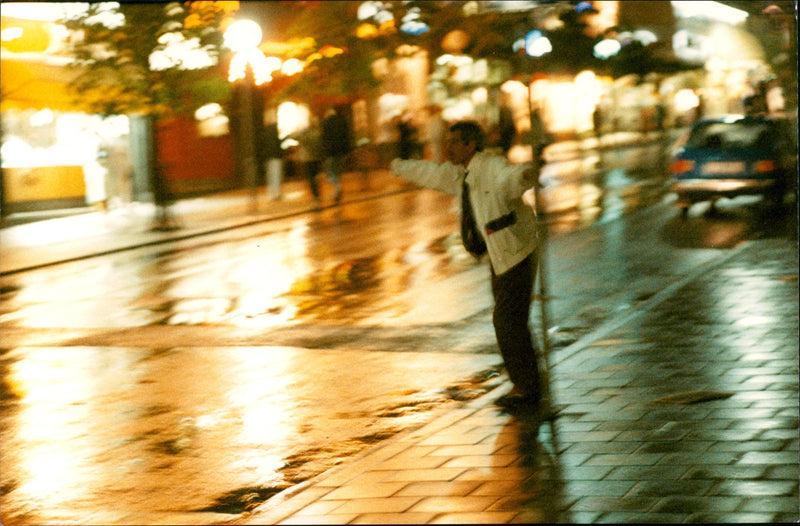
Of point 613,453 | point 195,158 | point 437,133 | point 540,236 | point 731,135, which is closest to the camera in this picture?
point 613,453

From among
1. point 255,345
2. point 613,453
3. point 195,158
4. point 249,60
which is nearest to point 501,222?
point 613,453

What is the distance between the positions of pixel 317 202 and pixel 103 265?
9884 millimetres

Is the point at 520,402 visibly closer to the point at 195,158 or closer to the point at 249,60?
the point at 249,60

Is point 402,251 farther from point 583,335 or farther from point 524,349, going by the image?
point 524,349

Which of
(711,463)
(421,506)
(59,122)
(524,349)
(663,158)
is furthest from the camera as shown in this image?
(663,158)

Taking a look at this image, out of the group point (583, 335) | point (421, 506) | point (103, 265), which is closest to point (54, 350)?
point (583, 335)

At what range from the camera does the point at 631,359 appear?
866 centimetres

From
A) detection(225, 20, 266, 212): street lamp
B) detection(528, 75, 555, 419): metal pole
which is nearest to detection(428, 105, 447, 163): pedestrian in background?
detection(225, 20, 266, 212): street lamp

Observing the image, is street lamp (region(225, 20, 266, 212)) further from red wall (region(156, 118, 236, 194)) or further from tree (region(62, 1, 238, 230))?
red wall (region(156, 118, 236, 194))

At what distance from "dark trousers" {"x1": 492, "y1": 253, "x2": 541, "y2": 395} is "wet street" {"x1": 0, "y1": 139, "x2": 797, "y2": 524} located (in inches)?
27.1

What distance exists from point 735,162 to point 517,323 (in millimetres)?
13693

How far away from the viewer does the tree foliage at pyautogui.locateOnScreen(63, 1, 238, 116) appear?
22344mm

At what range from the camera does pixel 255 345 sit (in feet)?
34.8

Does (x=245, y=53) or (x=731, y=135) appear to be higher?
(x=245, y=53)
